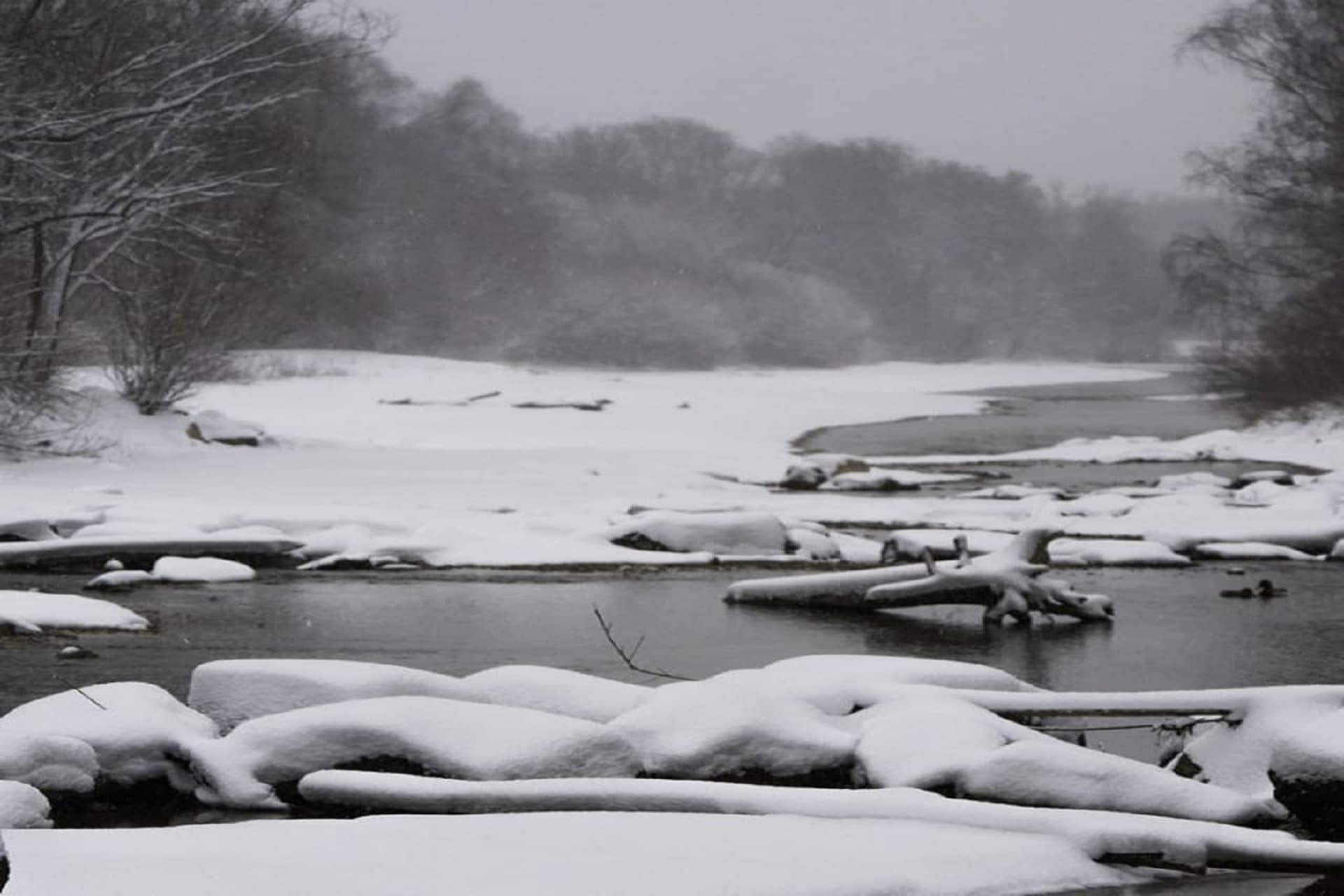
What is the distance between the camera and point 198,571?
11672 mm

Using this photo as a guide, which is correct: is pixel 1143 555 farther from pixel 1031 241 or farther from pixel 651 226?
pixel 1031 241

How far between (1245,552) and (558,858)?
1011cm

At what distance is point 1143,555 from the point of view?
44.0ft

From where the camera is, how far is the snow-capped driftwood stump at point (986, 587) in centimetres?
1021

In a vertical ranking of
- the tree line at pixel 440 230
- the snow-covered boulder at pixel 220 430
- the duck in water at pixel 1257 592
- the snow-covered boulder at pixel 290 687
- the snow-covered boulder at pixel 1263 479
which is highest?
the tree line at pixel 440 230

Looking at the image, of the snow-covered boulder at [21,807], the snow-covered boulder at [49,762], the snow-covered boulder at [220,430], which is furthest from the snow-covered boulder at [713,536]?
the snow-covered boulder at [220,430]

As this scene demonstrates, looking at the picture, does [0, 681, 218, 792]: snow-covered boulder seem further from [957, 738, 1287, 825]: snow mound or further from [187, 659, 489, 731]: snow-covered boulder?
[957, 738, 1287, 825]: snow mound

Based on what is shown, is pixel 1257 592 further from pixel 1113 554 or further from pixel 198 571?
pixel 198 571

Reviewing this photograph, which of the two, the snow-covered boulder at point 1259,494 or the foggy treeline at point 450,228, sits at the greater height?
the foggy treeline at point 450,228

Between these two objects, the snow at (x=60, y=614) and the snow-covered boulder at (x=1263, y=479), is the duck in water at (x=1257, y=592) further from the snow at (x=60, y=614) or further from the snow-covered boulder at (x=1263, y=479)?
the snow-covered boulder at (x=1263, y=479)

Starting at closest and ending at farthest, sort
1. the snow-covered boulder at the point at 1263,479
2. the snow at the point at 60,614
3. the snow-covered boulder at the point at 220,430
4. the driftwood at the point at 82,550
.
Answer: the snow at the point at 60,614, the driftwood at the point at 82,550, the snow-covered boulder at the point at 1263,479, the snow-covered boulder at the point at 220,430

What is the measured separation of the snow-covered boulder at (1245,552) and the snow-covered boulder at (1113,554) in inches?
9.4

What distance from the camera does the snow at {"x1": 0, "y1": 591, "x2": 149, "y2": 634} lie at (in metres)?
9.17

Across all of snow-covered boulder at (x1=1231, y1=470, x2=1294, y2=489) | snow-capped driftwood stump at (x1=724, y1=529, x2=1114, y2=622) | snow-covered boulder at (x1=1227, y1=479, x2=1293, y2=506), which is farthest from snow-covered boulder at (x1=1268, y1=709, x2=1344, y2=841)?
snow-covered boulder at (x1=1231, y1=470, x2=1294, y2=489)
